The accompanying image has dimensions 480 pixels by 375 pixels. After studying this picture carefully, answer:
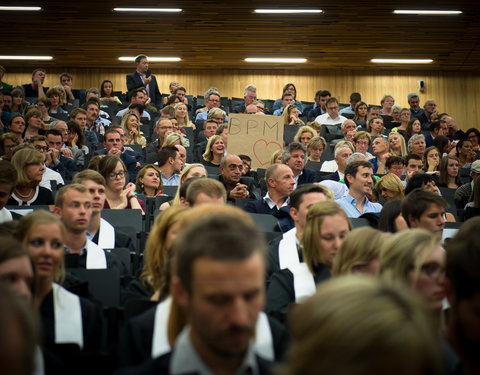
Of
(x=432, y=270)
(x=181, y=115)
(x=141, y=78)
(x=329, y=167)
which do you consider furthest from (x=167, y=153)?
(x=141, y=78)

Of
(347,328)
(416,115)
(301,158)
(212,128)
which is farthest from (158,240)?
(416,115)

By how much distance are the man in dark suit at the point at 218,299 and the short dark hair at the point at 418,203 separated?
108 inches

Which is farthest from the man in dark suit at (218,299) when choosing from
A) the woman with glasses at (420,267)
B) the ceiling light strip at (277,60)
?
the ceiling light strip at (277,60)

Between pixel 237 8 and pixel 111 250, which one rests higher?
pixel 237 8

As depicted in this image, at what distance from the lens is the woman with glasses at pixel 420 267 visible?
2.55m

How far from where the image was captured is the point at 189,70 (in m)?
17.8

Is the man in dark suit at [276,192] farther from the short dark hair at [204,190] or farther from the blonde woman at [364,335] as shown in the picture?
the blonde woman at [364,335]

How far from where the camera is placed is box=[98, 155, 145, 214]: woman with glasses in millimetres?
6172

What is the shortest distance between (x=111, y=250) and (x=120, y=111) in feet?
27.2

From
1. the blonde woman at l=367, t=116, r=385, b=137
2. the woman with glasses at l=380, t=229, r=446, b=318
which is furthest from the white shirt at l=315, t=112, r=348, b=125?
the woman with glasses at l=380, t=229, r=446, b=318

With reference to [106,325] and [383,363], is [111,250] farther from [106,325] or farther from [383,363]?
[383,363]

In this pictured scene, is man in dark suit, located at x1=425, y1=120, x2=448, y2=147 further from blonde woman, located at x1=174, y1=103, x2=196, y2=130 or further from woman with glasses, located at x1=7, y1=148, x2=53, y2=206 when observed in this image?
woman with glasses, located at x1=7, y1=148, x2=53, y2=206

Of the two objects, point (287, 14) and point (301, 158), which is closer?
point (301, 158)

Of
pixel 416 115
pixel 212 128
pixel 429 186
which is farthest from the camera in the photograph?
pixel 416 115
